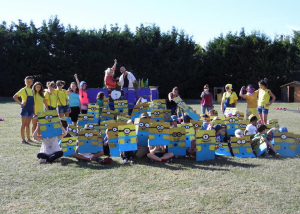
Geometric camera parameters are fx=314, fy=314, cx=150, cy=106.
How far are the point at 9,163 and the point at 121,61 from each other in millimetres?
26185

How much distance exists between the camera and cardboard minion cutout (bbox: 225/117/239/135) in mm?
8776

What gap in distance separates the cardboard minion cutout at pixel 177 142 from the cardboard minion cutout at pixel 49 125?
8.02ft

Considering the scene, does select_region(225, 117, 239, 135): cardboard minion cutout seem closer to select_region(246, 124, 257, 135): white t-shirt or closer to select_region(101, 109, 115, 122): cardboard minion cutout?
select_region(246, 124, 257, 135): white t-shirt

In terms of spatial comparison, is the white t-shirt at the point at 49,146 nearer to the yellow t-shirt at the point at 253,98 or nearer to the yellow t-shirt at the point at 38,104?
the yellow t-shirt at the point at 38,104

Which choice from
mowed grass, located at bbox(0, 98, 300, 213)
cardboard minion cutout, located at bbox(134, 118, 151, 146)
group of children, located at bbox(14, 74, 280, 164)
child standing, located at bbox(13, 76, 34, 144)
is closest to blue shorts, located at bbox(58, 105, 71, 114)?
group of children, located at bbox(14, 74, 280, 164)

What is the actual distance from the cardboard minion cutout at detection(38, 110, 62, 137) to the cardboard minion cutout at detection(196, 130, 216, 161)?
3022 mm

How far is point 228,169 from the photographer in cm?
614

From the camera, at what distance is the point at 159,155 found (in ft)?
22.0

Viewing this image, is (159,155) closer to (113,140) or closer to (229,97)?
(113,140)

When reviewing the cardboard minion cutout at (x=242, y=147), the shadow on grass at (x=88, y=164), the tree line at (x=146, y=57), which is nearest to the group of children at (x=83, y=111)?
the shadow on grass at (x=88, y=164)

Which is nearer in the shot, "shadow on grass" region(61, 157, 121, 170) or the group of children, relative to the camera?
"shadow on grass" region(61, 157, 121, 170)

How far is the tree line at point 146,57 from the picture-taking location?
98.9 feet

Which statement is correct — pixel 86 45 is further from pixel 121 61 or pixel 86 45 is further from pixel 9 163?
pixel 9 163

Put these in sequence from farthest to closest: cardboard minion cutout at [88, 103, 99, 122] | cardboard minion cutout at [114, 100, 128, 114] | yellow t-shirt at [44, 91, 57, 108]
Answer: cardboard minion cutout at [114, 100, 128, 114] < cardboard minion cutout at [88, 103, 99, 122] < yellow t-shirt at [44, 91, 57, 108]
